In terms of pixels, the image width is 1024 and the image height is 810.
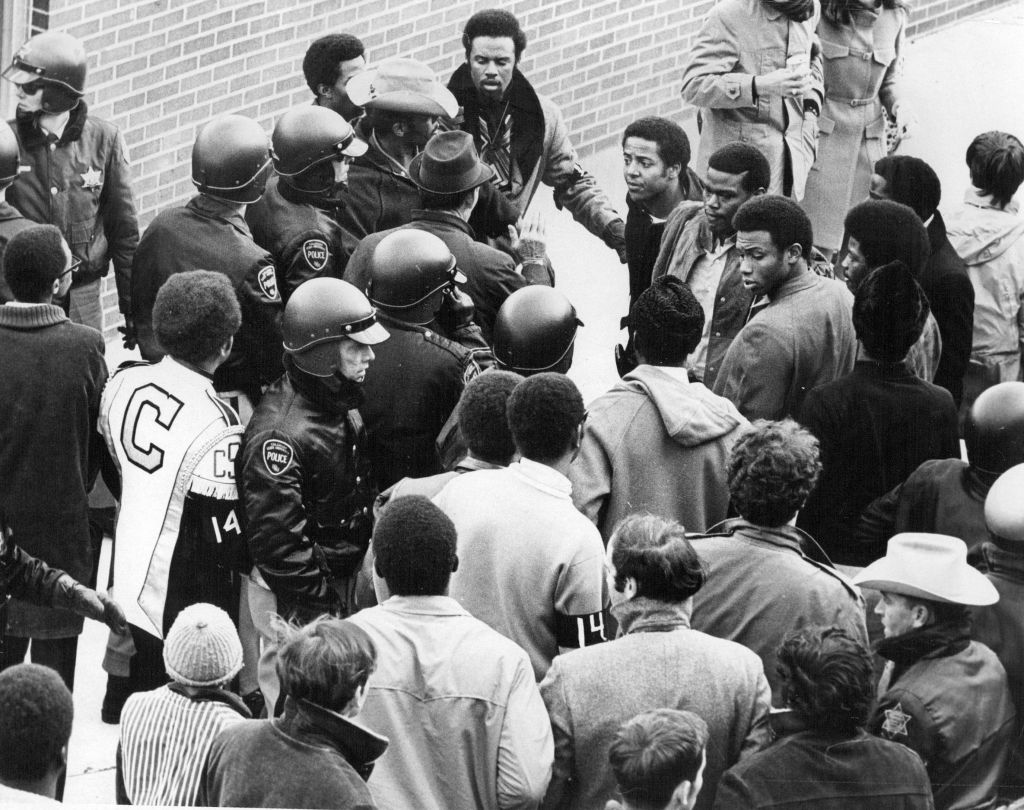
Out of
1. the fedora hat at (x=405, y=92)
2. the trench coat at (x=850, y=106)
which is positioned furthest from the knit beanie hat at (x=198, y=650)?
the trench coat at (x=850, y=106)

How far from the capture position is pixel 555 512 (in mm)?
4652

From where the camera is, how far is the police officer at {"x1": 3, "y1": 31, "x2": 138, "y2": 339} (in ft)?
22.2

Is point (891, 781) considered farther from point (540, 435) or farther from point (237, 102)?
point (237, 102)

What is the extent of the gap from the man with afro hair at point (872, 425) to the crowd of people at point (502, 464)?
1cm

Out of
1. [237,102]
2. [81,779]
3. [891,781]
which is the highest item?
[891,781]

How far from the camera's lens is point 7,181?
635 centimetres

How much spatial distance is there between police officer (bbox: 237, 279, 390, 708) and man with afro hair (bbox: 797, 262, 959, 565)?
131cm

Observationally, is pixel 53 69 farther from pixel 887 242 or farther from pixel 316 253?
pixel 887 242

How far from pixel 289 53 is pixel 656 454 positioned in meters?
4.49

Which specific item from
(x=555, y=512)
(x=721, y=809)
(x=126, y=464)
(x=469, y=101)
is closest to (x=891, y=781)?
(x=721, y=809)

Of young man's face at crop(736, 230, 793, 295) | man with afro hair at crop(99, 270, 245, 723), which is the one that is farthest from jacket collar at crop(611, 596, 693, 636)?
young man's face at crop(736, 230, 793, 295)

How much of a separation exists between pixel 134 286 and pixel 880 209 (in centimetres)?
249

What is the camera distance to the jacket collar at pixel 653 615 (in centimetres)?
416

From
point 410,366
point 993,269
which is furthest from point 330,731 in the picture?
point 993,269
